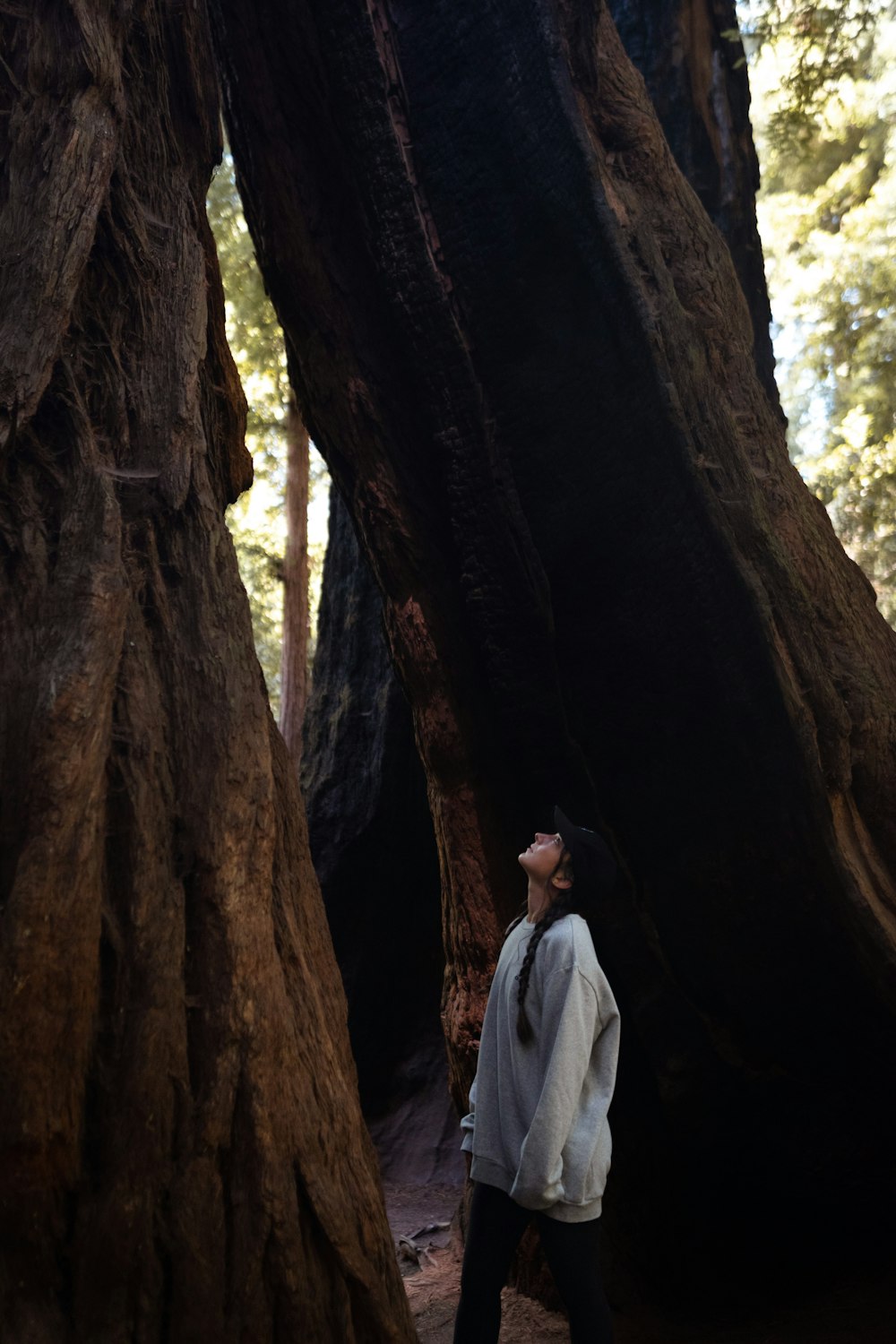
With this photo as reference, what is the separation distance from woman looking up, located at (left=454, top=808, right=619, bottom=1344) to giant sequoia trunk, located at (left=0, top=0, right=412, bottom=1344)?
1.38ft

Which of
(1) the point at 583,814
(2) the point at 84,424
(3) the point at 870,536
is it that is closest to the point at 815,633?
(1) the point at 583,814

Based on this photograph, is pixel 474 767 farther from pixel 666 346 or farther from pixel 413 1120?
pixel 413 1120

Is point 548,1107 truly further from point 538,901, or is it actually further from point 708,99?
point 708,99

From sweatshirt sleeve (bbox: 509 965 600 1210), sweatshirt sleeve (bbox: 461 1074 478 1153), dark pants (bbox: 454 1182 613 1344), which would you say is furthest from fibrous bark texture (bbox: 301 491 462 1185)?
sweatshirt sleeve (bbox: 509 965 600 1210)

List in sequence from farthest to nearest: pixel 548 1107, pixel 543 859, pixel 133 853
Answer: pixel 543 859
pixel 548 1107
pixel 133 853

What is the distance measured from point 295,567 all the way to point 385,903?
6.15 m

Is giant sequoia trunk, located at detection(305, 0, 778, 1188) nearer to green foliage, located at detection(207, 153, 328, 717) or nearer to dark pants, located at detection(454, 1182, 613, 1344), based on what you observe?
green foliage, located at detection(207, 153, 328, 717)

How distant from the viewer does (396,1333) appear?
2.39 metres

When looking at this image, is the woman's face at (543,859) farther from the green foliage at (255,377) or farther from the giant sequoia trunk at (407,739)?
the green foliage at (255,377)

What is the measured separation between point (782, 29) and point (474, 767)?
17.5ft

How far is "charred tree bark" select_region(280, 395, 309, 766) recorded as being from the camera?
11.6 m

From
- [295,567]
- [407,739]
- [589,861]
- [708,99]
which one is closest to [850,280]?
[708,99]

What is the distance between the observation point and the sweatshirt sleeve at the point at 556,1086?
2598 millimetres

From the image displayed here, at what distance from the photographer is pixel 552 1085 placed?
2.63 m
